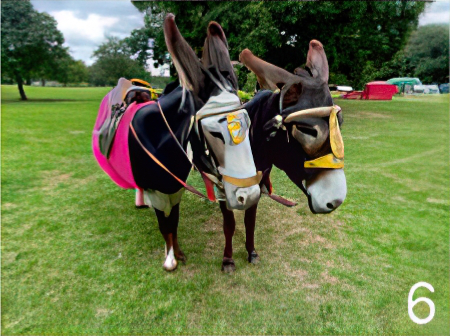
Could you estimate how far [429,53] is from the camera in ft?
23.7

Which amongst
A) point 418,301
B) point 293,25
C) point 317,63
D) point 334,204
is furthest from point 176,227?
point 293,25

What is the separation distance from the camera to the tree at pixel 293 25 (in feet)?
17.2

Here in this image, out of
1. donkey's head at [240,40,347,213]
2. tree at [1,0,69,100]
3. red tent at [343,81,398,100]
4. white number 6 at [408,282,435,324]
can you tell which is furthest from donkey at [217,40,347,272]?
tree at [1,0,69,100]

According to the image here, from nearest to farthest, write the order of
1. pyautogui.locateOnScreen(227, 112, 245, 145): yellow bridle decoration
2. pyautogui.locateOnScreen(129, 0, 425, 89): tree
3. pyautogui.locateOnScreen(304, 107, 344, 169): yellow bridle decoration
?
1. pyautogui.locateOnScreen(227, 112, 245, 145): yellow bridle decoration
2. pyautogui.locateOnScreen(304, 107, 344, 169): yellow bridle decoration
3. pyautogui.locateOnScreen(129, 0, 425, 89): tree

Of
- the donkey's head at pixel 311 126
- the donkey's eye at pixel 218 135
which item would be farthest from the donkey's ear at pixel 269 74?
the donkey's eye at pixel 218 135

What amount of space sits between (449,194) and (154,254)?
6.06 m

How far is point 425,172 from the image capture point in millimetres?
6719

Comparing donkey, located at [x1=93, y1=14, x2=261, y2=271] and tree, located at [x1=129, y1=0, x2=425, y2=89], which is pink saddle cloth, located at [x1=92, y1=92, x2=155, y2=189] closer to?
donkey, located at [x1=93, y1=14, x2=261, y2=271]

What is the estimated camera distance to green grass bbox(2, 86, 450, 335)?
2.53 metres

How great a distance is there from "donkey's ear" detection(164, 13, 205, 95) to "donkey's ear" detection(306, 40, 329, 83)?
992mm

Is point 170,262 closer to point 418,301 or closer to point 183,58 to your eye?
point 183,58

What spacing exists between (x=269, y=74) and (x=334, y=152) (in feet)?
2.86

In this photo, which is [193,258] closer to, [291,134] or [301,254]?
[301,254]

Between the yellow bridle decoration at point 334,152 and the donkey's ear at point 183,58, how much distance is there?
3.61 ft
